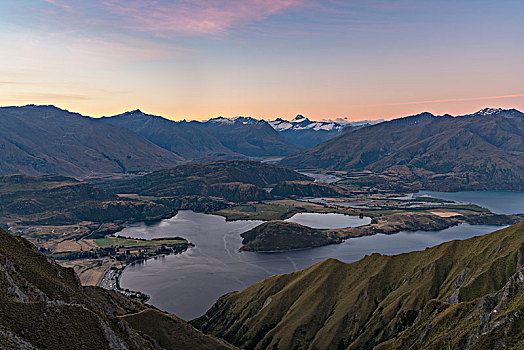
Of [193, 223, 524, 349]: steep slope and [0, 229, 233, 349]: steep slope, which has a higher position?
[0, 229, 233, 349]: steep slope

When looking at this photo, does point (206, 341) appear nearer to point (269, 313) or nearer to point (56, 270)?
point (269, 313)

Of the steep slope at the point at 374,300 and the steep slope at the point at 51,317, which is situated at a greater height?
the steep slope at the point at 51,317

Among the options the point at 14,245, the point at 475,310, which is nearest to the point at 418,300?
the point at 475,310

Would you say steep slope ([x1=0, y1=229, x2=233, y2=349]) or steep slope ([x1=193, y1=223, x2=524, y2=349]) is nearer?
steep slope ([x1=0, y1=229, x2=233, y2=349])

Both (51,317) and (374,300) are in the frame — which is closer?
(51,317)

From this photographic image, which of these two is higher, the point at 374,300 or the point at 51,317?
the point at 51,317
